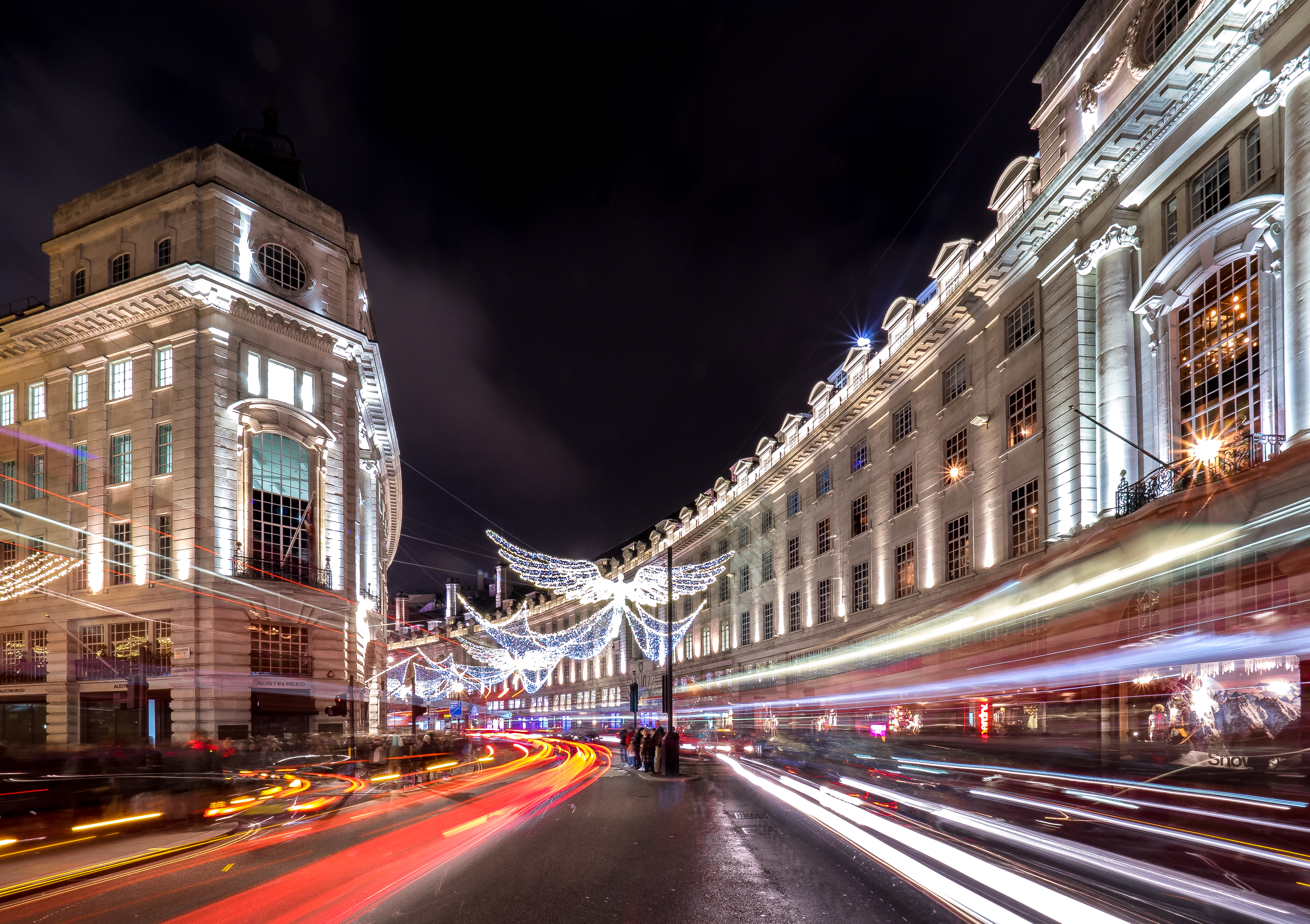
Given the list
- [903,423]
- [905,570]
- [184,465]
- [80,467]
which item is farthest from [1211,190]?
[80,467]

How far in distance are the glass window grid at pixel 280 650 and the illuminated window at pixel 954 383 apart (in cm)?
2752

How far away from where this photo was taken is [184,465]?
34281mm

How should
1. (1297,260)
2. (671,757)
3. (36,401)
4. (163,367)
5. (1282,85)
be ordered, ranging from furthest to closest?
(36,401)
(163,367)
(671,757)
(1282,85)
(1297,260)

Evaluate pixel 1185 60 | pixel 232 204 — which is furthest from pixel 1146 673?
pixel 232 204

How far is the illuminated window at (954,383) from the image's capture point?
3294 centimetres

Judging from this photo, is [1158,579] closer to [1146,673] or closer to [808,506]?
[1146,673]

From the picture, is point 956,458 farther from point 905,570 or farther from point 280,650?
point 280,650

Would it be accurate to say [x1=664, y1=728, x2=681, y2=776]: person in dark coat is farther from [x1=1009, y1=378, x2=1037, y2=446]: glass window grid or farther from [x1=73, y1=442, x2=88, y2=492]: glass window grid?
[x1=73, y1=442, x2=88, y2=492]: glass window grid

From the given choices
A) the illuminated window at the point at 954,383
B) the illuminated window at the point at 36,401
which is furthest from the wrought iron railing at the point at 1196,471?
the illuminated window at the point at 36,401

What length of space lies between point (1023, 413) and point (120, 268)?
1411 inches

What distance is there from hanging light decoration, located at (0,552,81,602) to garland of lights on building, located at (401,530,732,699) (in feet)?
55.4

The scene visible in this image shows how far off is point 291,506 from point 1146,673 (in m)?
33.4

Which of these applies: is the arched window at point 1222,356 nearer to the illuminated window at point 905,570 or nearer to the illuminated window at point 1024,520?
the illuminated window at point 1024,520

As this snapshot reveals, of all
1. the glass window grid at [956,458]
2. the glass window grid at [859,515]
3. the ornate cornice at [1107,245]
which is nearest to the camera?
the ornate cornice at [1107,245]
